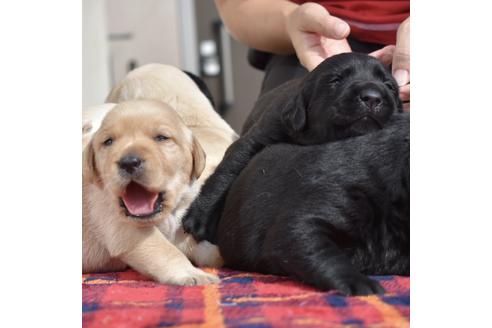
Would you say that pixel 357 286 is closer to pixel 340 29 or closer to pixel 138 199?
pixel 138 199

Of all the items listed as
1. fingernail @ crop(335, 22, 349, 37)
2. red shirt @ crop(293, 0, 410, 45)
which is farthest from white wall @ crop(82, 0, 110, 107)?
fingernail @ crop(335, 22, 349, 37)

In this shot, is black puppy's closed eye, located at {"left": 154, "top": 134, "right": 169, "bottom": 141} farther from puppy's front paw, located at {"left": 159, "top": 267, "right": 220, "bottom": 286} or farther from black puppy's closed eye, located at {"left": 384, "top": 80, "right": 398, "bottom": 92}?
black puppy's closed eye, located at {"left": 384, "top": 80, "right": 398, "bottom": 92}

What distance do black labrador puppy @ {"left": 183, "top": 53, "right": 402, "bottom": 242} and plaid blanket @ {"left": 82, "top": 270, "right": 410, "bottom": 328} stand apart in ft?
1.09

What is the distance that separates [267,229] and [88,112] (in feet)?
2.62

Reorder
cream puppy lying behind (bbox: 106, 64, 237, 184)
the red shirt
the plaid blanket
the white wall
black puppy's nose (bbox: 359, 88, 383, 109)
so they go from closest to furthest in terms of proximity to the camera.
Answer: the plaid blanket → black puppy's nose (bbox: 359, 88, 383, 109) → cream puppy lying behind (bbox: 106, 64, 237, 184) → the red shirt → the white wall

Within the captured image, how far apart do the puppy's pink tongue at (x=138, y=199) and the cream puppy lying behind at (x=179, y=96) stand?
504 millimetres

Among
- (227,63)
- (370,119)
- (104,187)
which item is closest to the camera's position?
(370,119)

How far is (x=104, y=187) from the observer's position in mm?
1612

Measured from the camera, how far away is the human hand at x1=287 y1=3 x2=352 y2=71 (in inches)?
77.4

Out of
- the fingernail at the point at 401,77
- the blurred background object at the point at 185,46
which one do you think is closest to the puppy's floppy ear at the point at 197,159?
the fingernail at the point at 401,77

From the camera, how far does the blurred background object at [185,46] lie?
21.4ft

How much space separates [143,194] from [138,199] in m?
0.02
